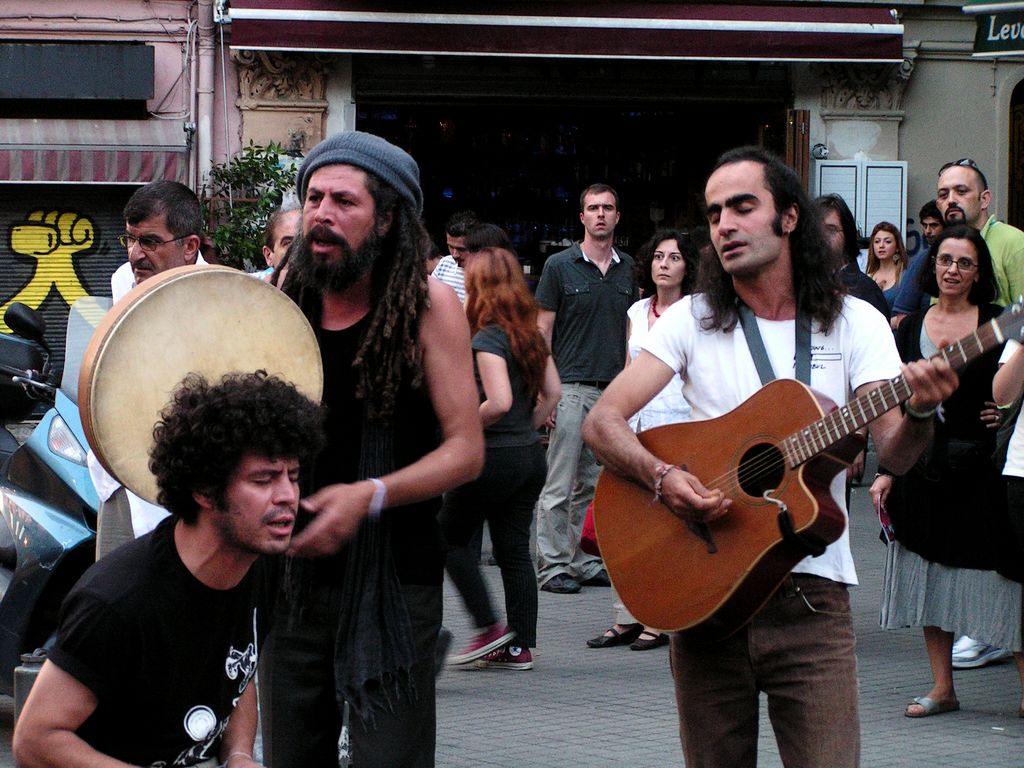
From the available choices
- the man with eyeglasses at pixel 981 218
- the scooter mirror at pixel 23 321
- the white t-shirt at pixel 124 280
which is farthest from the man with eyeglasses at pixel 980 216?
the scooter mirror at pixel 23 321

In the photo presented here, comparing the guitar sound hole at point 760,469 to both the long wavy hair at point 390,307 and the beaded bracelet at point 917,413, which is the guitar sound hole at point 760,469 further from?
the long wavy hair at point 390,307

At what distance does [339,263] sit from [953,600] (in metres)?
3.81

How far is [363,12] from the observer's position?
1434cm

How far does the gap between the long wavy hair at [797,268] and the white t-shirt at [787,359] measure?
0.10ft

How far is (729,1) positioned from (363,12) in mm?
3477

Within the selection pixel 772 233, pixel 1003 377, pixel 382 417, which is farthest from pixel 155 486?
pixel 1003 377

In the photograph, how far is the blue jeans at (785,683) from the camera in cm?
363

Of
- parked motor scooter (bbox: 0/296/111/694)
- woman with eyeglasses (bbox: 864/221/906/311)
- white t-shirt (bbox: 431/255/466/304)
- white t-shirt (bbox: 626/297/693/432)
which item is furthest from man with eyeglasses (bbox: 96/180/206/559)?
woman with eyeglasses (bbox: 864/221/906/311)

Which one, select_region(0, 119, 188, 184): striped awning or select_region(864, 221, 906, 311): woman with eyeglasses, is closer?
select_region(864, 221, 906, 311): woman with eyeglasses

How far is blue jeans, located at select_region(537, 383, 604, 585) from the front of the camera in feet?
29.0

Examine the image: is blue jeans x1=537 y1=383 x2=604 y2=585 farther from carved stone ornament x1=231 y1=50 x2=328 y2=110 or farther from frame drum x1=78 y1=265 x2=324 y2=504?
carved stone ornament x1=231 y1=50 x2=328 y2=110

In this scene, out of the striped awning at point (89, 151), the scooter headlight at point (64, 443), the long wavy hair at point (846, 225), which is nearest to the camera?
the scooter headlight at point (64, 443)

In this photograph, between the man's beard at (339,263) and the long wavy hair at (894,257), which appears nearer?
the man's beard at (339,263)

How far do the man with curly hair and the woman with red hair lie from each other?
13.0ft
